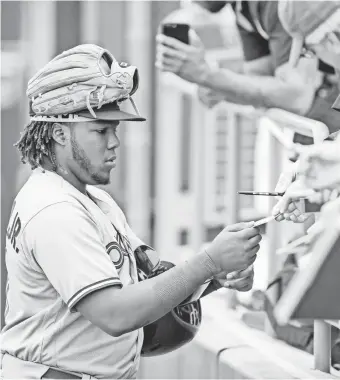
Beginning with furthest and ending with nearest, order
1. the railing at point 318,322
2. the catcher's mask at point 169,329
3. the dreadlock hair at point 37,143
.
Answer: the railing at point 318,322 → the catcher's mask at point 169,329 → the dreadlock hair at point 37,143

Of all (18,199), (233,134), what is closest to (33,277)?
(18,199)

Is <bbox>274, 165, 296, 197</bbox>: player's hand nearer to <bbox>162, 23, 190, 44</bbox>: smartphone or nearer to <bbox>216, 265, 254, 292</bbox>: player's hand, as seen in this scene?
<bbox>216, 265, 254, 292</bbox>: player's hand

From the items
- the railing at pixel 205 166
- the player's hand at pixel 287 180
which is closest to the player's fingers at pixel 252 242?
the player's hand at pixel 287 180

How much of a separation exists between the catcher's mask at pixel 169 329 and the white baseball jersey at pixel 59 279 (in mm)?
152

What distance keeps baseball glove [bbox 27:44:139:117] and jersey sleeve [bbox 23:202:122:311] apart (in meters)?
0.24

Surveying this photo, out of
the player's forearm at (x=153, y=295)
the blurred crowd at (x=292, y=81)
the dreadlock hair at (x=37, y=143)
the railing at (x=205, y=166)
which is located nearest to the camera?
the player's forearm at (x=153, y=295)

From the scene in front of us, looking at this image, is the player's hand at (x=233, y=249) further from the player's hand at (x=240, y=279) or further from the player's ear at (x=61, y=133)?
the player's ear at (x=61, y=133)

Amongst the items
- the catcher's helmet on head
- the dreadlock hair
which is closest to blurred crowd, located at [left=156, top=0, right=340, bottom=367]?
the catcher's helmet on head

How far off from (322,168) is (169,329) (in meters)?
0.63

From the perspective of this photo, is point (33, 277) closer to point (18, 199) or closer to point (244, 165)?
point (18, 199)

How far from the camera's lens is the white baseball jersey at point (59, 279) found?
5.91 ft

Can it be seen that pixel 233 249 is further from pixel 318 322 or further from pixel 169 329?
pixel 318 322

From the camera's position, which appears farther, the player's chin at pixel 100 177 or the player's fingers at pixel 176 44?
the player's fingers at pixel 176 44

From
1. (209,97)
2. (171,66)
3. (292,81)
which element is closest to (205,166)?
(209,97)
